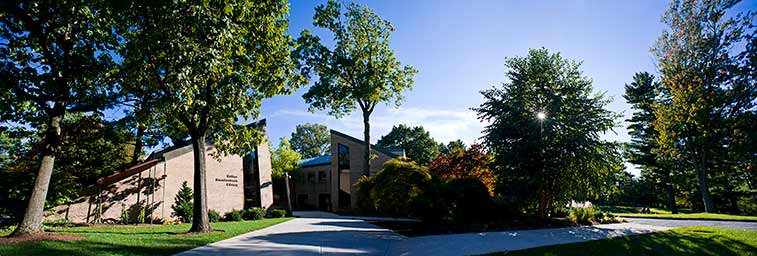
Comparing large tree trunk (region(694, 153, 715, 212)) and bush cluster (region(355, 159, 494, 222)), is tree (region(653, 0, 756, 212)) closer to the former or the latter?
large tree trunk (region(694, 153, 715, 212))

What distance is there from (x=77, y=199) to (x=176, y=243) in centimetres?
1129

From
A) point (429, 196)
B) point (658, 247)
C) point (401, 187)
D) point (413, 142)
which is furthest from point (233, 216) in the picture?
point (413, 142)

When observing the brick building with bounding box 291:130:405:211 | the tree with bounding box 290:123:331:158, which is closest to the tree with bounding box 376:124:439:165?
the tree with bounding box 290:123:331:158

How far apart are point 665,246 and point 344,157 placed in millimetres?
22793

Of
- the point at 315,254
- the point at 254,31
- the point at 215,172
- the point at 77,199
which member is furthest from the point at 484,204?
the point at 77,199

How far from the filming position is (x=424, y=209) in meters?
12.5

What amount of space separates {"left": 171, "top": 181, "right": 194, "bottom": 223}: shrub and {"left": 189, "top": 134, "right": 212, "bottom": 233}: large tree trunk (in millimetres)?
6872

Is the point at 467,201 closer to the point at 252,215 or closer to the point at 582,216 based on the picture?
the point at 582,216

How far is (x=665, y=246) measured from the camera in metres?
7.51

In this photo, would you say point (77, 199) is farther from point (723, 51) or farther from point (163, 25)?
point (723, 51)

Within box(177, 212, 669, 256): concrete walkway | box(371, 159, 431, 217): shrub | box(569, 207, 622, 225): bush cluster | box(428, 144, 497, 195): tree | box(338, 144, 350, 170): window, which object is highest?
box(338, 144, 350, 170): window

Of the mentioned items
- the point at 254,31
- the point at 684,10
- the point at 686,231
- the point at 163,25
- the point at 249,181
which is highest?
the point at 684,10

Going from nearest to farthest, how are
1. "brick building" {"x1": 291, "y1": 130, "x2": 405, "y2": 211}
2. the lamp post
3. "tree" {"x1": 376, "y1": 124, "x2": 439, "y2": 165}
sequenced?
1. the lamp post
2. "brick building" {"x1": 291, "y1": 130, "x2": 405, "y2": 211}
3. "tree" {"x1": 376, "y1": 124, "x2": 439, "y2": 165}

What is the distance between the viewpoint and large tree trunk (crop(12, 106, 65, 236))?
8.45 metres
